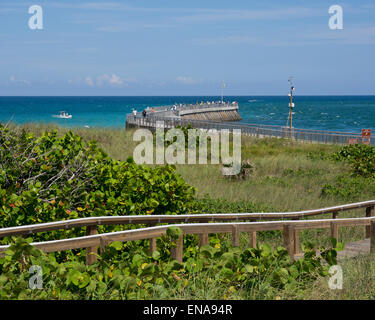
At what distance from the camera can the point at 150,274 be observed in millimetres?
5770

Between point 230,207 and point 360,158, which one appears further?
point 360,158

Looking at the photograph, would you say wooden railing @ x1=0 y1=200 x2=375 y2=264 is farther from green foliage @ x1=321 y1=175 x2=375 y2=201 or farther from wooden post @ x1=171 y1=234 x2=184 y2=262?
green foliage @ x1=321 y1=175 x2=375 y2=201

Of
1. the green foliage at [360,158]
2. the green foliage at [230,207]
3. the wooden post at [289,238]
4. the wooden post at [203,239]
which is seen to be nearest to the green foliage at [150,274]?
the wooden post at [203,239]

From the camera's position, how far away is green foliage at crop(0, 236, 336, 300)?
5312mm

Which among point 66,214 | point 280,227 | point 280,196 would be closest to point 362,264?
point 280,227

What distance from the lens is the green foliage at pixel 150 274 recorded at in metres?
5.31

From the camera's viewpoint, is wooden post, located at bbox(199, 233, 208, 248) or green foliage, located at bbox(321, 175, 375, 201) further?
green foliage, located at bbox(321, 175, 375, 201)

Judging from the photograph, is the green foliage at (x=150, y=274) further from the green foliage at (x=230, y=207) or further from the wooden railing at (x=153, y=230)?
the green foliage at (x=230, y=207)

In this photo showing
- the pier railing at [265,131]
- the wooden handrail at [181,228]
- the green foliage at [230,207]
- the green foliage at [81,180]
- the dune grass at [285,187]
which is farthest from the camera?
the pier railing at [265,131]

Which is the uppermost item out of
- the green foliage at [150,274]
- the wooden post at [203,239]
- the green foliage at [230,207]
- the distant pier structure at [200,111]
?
the distant pier structure at [200,111]

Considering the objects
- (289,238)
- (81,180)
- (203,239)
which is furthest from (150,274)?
(81,180)

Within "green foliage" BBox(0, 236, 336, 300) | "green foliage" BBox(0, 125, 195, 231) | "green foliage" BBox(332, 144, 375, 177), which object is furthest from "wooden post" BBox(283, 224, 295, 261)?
"green foliage" BBox(332, 144, 375, 177)

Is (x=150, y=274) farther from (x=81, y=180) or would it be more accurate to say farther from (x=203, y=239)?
(x=81, y=180)
